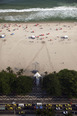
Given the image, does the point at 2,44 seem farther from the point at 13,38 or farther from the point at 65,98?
the point at 65,98

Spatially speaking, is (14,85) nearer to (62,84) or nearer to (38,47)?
(62,84)

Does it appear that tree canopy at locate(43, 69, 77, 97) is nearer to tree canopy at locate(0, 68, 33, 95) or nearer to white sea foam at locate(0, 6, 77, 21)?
tree canopy at locate(0, 68, 33, 95)

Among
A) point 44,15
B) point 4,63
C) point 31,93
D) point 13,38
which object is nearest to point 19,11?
point 44,15

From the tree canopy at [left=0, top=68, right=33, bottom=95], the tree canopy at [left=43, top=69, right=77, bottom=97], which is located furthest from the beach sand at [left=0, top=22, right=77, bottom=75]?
the tree canopy at [left=43, top=69, right=77, bottom=97]

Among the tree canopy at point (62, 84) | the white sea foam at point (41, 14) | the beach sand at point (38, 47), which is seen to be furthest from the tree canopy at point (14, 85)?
the white sea foam at point (41, 14)

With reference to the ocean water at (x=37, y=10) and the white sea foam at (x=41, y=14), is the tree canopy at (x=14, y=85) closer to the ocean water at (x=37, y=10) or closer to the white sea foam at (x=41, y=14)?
the ocean water at (x=37, y=10)

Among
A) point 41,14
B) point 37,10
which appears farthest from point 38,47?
point 37,10

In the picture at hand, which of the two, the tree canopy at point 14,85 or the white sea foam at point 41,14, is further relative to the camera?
the white sea foam at point 41,14
